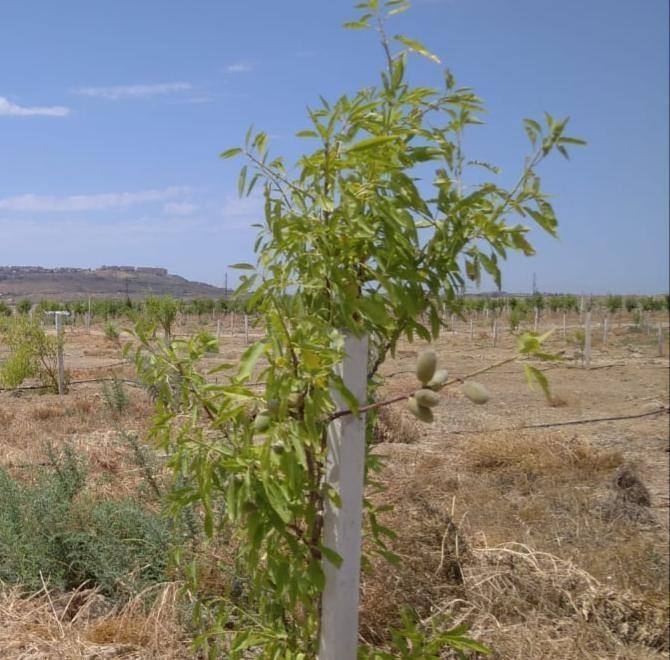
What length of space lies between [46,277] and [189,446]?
118221mm

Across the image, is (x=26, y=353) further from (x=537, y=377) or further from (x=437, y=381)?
(x=537, y=377)

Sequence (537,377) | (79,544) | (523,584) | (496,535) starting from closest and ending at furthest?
(537,377) < (523,584) < (79,544) < (496,535)

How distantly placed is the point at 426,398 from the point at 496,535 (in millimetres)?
2798

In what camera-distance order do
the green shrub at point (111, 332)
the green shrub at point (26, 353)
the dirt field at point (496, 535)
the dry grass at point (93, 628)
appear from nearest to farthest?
1. the dry grass at point (93, 628)
2. the dirt field at point (496, 535)
3. the green shrub at point (111, 332)
4. the green shrub at point (26, 353)

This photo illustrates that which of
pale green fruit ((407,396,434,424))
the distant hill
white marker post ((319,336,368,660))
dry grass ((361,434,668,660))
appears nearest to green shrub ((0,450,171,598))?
dry grass ((361,434,668,660))

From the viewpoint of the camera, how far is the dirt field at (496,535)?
8.66 feet

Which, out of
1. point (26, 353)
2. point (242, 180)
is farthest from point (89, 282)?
point (242, 180)

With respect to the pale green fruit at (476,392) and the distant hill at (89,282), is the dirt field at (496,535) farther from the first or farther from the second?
the distant hill at (89,282)

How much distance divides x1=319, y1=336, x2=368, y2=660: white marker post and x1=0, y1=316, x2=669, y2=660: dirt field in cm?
37

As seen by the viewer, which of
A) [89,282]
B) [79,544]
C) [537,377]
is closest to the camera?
[537,377]

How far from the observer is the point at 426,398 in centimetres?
127

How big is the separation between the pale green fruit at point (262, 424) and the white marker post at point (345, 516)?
19 cm

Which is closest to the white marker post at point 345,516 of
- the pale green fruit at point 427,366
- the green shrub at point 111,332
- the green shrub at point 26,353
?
the pale green fruit at point 427,366

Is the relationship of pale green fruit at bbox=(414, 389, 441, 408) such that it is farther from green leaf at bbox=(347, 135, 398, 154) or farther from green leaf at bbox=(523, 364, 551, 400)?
green leaf at bbox=(347, 135, 398, 154)
